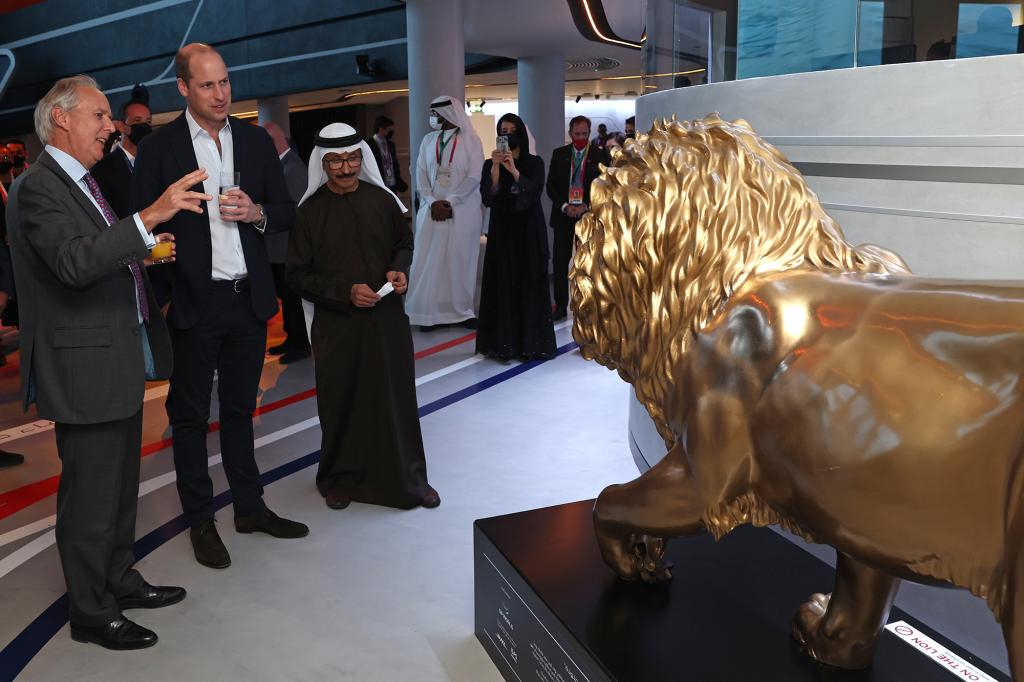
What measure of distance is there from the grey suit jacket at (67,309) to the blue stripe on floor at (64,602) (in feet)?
2.60

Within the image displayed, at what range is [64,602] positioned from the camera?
3.16m

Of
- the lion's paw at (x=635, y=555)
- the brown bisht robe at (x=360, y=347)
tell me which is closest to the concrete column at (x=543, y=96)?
the brown bisht robe at (x=360, y=347)

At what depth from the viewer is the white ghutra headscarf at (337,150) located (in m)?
3.70

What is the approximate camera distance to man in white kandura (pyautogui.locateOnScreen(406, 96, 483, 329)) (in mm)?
7535

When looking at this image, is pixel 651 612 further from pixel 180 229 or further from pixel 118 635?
pixel 180 229

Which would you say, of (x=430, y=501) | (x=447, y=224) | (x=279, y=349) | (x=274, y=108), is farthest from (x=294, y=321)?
(x=274, y=108)

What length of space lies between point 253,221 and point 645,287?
2.00m

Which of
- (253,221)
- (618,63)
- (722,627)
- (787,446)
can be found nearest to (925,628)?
(722,627)

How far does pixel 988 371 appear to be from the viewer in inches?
50.8

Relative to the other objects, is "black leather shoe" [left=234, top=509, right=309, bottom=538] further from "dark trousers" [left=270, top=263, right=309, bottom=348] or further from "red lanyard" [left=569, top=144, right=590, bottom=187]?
"red lanyard" [left=569, top=144, right=590, bottom=187]

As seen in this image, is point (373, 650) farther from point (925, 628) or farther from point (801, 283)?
point (801, 283)

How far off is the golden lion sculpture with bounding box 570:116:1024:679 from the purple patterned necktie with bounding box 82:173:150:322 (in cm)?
160

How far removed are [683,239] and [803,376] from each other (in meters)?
0.38

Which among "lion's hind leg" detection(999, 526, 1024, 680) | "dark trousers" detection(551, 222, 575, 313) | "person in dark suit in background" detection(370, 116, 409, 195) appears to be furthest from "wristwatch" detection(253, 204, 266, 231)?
"person in dark suit in background" detection(370, 116, 409, 195)
